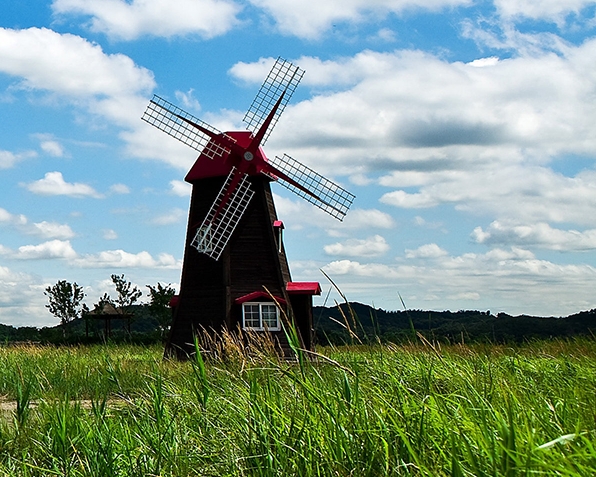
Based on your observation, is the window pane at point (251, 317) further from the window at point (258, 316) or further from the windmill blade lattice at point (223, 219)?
the windmill blade lattice at point (223, 219)

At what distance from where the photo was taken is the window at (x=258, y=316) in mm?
16656

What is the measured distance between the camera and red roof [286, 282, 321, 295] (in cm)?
1722

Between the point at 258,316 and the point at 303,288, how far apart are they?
1.30 metres

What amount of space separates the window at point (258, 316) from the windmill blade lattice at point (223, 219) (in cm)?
137

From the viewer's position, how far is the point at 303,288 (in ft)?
56.7

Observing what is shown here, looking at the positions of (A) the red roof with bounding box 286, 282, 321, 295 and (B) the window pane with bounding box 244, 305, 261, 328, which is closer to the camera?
(B) the window pane with bounding box 244, 305, 261, 328

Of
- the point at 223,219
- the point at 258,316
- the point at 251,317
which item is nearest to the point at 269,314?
the point at 258,316

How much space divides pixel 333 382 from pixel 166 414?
1.17 metres

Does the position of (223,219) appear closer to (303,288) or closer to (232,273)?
(232,273)

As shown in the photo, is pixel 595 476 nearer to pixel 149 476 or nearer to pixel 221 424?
pixel 149 476

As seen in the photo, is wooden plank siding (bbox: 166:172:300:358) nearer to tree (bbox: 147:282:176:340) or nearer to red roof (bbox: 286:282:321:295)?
red roof (bbox: 286:282:321:295)

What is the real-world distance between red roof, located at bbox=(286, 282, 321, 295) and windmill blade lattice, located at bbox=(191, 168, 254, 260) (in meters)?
1.93

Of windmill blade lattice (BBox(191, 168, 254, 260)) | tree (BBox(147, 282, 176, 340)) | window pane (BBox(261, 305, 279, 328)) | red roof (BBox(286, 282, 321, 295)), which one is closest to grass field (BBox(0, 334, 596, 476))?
windmill blade lattice (BBox(191, 168, 254, 260))

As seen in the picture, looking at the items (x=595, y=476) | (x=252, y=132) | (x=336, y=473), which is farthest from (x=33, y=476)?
(x=252, y=132)
